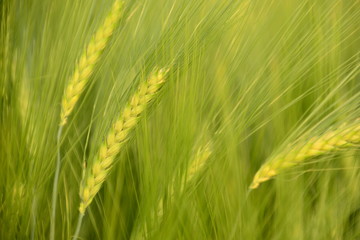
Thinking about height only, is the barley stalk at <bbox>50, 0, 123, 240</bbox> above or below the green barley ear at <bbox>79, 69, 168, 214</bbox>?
above

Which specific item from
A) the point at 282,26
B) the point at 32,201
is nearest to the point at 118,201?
the point at 32,201

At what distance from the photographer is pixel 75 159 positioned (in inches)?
38.9

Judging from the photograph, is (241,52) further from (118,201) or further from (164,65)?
(118,201)

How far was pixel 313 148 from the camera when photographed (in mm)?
697

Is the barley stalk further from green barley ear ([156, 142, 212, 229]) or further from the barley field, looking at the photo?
green barley ear ([156, 142, 212, 229])

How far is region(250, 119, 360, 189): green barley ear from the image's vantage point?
68cm

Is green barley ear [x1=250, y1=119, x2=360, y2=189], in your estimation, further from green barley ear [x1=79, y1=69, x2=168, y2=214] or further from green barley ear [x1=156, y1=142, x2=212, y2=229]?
green barley ear [x1=79, y1=69, x2=168, y2=214]

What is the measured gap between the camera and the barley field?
0.77 meters

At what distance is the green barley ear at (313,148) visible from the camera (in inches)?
26.6

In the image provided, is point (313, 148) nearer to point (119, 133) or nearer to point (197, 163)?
point (197, 163)

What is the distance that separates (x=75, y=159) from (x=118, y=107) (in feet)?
0.80

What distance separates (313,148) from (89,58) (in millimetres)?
356

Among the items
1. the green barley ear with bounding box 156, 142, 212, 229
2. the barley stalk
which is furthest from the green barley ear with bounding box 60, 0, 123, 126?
the green barley ear with bounding box 156, 142, 212, 229

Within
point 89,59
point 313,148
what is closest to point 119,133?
point 89,59
